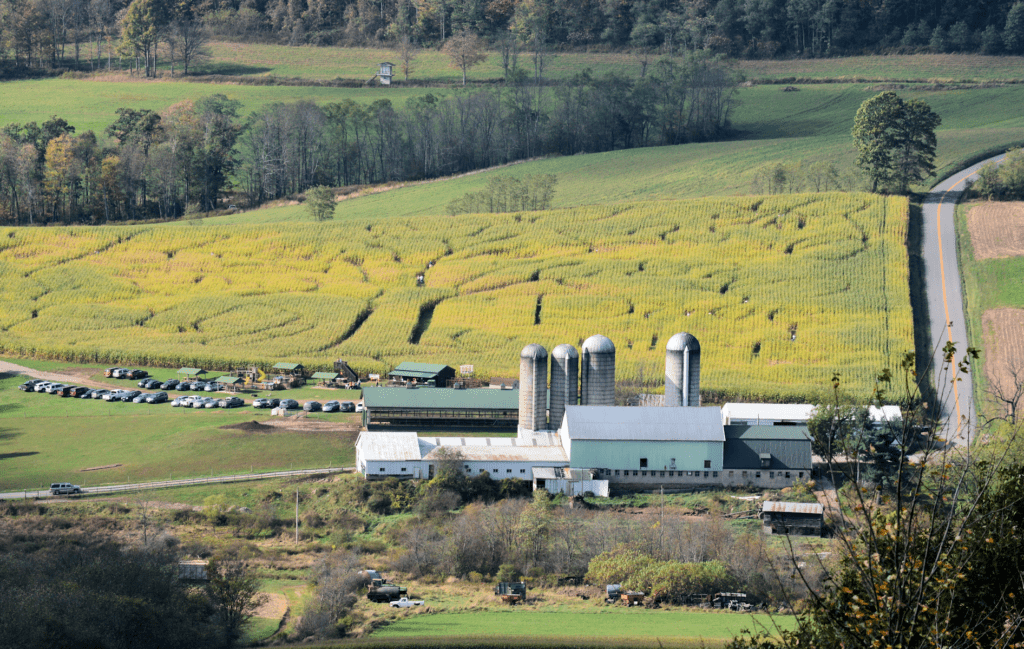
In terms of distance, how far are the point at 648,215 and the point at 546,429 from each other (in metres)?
55.1

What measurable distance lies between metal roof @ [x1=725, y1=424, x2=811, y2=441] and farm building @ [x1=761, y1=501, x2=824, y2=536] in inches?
316

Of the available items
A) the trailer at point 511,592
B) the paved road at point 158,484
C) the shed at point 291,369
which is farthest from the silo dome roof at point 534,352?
the shed at point 291,369

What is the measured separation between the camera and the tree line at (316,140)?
156m

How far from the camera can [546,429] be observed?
79312mm

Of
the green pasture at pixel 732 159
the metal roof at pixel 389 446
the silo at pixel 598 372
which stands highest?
the green pasture at pixel 732 159

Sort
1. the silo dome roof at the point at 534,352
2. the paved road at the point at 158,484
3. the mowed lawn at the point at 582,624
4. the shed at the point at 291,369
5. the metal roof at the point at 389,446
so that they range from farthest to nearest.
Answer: the shed at the point at 291,369 < the silo dome roof at the point at 534,352 < the metal roof at the point at 389,446 < the paved road at the point at 158,484 < the mowed lawn at the point at 582,624

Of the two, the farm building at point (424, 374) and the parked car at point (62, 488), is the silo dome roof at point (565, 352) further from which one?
the parked car at point (62, 488)

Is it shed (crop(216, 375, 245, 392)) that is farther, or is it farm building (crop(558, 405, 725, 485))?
shed (crop(216, 375, 245, 392))

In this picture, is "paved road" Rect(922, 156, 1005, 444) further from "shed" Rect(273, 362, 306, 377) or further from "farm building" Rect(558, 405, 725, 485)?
"shed" Rect(273, 362, 306, 377)

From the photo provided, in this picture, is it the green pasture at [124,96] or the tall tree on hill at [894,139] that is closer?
the tall tree on hill at [894,139]

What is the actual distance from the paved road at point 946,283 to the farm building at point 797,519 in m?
22.9

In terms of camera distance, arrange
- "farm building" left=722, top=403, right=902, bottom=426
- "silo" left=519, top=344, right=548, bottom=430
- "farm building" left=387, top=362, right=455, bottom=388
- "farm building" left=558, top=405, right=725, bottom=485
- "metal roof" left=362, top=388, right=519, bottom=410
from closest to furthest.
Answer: "farm building" left=558, top=405, right=725, bottom=485 < "silo" left=519, top=344, right=548, bottom=430 < "farm building" left=722, top=403, right=902, bottom=426 < "metal roof" left=362, top=388, right=519, bottom=410 < "farm building" left=387, top=362, right=455, bottom=388

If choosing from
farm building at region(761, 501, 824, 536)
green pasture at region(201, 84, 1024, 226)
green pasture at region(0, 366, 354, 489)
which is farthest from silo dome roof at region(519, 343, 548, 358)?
green pasture at region(201, 84, 1024, 226)

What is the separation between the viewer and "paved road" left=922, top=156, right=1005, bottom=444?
89562 mm
